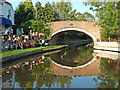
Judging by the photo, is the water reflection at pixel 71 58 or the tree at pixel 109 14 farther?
the tree at pixel 109 14

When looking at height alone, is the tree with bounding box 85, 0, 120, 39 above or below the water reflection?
above

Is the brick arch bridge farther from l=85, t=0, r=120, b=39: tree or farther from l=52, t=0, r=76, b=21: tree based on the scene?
l=52, t=0, r=76, b=21: tree

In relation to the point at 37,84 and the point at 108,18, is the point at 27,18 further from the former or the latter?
the point at 37,84

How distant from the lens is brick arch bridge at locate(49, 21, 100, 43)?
96.2 feet

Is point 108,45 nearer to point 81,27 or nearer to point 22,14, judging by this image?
point 81,27

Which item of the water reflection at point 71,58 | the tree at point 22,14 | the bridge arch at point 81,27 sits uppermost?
the tree at point 22,14

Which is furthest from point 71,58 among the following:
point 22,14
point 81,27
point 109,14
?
point 22,14

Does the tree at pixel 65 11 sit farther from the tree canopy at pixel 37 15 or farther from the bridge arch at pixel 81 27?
the bridge arch at pixel 81 27

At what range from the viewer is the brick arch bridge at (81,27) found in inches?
1154

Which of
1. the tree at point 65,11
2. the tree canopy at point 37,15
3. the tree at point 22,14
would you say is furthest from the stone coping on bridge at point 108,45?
the tree at point 65,11

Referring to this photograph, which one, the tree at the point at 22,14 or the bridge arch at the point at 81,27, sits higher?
the tree at the point at 22,14

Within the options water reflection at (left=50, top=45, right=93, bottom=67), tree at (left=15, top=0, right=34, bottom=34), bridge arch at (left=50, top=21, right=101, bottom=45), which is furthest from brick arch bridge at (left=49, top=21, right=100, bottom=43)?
water reflection at (left=50, top=45, right=93, bottom=67)

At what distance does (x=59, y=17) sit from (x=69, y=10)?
3.49 meters

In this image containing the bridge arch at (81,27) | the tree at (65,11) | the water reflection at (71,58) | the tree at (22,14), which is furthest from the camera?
the tree at (65,11)
